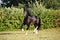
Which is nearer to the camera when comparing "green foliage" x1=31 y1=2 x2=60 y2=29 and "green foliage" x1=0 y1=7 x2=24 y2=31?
"green foliage" x1=0 y1=7 x2=24 y2=31

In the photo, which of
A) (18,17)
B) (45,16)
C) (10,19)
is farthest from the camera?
(45,16)

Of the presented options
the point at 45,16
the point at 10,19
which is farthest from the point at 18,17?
the point at 45,16

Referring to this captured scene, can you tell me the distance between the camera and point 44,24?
2241 centimetres

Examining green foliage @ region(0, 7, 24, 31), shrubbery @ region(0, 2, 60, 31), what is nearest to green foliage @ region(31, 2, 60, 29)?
shrubbery @ region(0, 2, 60, 31)

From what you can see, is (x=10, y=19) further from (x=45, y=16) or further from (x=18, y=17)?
(x=45, y=16)

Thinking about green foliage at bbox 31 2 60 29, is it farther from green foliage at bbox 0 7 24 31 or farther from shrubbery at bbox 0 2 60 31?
green foliage at bbox 0 7 24 31

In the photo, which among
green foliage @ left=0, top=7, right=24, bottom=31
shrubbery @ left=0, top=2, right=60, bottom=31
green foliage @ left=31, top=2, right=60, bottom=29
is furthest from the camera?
green foliage @ left=31, top=2, right=60, bottom=29

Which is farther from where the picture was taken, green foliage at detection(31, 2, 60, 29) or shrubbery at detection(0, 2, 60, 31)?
green foliage at detection(31, 2, 60, 29)

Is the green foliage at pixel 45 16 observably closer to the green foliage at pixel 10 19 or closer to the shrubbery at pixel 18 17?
the shrubbery at pixel 18 17

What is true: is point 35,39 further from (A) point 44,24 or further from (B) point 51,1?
(B) point 51,1

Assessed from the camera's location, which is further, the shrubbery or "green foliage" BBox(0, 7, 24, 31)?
the shrubbery

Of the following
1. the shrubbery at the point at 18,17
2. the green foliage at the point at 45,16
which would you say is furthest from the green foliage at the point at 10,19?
the green foliage at the point at 45,16

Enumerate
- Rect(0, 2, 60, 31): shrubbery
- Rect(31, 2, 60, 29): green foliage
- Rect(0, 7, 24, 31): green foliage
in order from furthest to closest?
Rect(31, 2, 60, 29): green foliage < Rect(0, 2, 60, 31): shrubbery < Rect(0, 7, 24, 31): green foliage

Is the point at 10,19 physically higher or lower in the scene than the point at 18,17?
lower
